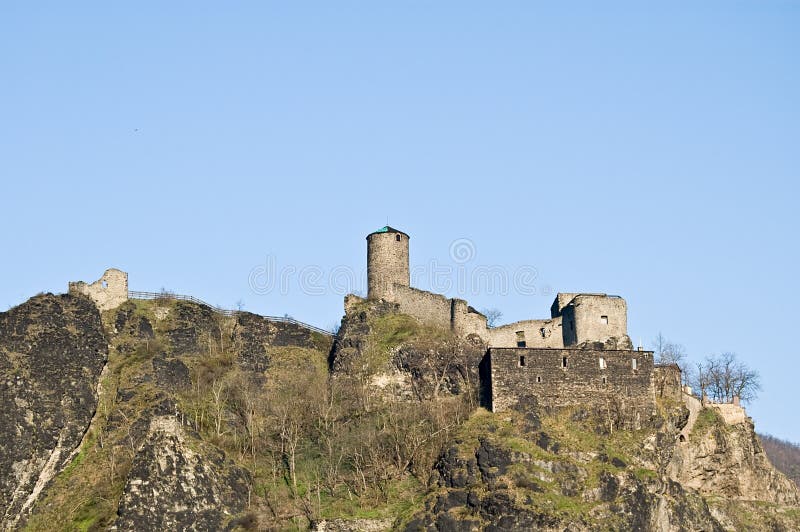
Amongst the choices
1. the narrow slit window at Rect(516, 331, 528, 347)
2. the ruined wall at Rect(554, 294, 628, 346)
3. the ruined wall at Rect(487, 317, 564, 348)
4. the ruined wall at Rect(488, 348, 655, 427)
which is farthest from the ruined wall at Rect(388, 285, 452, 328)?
the ruined wall at Rect(488, 348, 655, 427)

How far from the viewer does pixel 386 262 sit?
291 feet

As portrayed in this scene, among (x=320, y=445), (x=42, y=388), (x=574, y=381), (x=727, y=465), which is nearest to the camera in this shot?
(x=42, y=388)

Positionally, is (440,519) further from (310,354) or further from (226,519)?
(310,354)

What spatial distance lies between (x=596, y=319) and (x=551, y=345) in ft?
11.1

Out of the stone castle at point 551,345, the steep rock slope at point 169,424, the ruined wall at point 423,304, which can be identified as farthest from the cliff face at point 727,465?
the steep rock slope at point 169,424

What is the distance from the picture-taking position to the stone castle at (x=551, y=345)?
248ft

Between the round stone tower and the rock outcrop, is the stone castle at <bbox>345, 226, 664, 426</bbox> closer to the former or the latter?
the round stone tower

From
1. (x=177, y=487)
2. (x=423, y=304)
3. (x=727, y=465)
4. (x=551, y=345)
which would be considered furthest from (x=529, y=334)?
(x=177, y=487)

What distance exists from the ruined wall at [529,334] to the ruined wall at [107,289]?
24.0 meters

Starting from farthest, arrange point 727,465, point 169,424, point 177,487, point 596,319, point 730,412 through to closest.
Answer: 1. point 596,319
2. point 730,412
3. point 727,465
4. point 169,424
5. point 177,487

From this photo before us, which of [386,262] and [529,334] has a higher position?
[386,262]

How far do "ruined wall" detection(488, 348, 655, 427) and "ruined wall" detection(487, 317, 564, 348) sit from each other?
8449 mm

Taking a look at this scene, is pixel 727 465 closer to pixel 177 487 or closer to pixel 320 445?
pixel 320 445

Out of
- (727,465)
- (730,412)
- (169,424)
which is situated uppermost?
(730,412)
